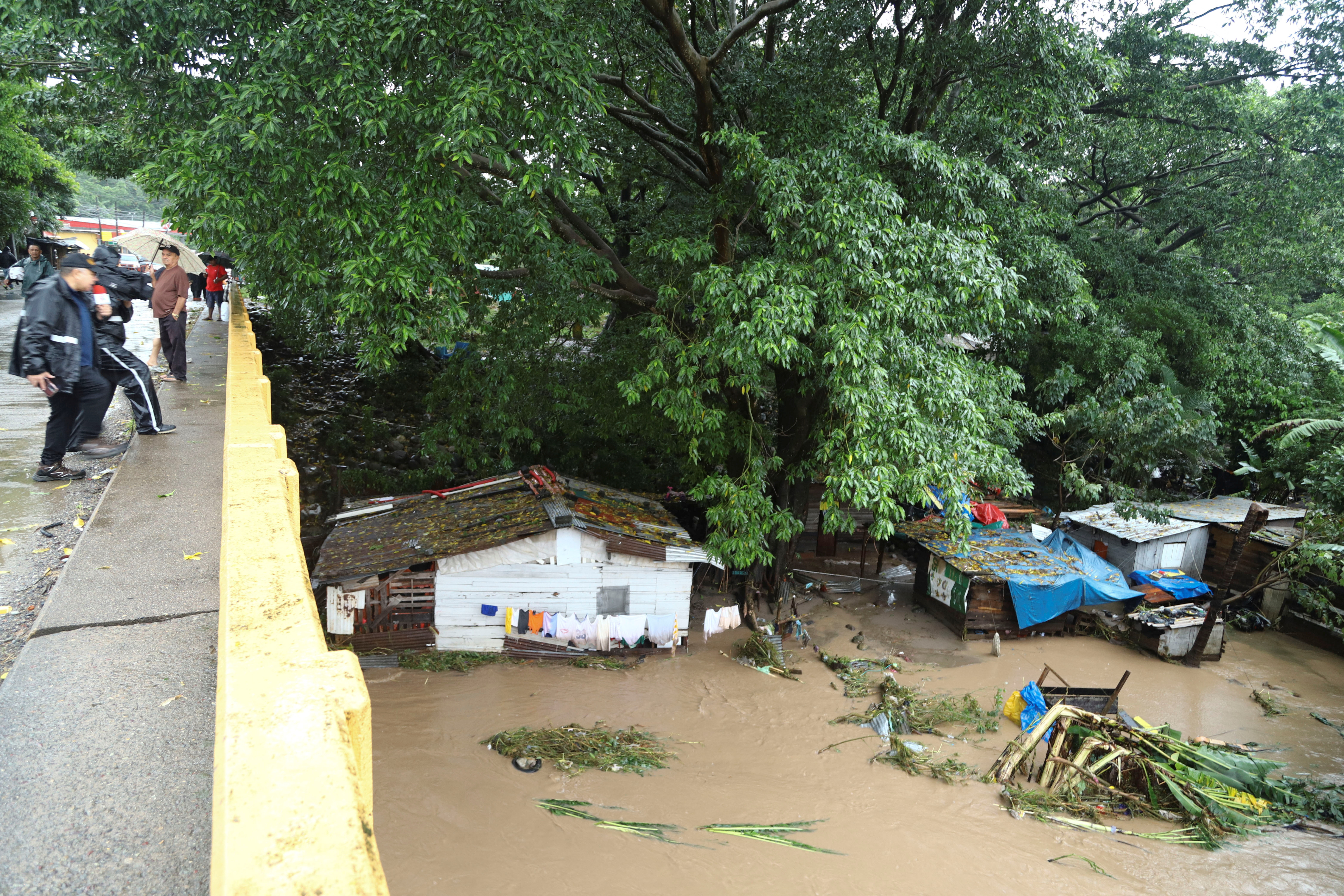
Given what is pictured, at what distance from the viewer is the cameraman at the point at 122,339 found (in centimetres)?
613

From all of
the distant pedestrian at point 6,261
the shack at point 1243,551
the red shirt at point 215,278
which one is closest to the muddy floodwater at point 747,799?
the shack at point 1243,551

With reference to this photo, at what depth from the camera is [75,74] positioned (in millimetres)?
8938

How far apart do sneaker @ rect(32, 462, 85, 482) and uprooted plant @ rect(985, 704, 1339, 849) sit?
10453mm

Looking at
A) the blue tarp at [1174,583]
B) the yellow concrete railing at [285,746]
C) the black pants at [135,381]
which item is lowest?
the blue tarp at [1174,583]

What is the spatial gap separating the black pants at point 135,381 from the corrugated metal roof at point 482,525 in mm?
4406

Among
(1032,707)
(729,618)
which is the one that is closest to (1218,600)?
(1032,707)

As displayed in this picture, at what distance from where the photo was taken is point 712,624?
13.6 metres

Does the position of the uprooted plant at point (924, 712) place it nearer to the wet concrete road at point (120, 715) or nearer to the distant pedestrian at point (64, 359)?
the wet concrete road at point (120, 715)

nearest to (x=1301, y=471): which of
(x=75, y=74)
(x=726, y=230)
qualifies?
(x=726, y=230)

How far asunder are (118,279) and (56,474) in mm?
1762

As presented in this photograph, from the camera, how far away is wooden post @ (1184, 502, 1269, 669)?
1408 cm

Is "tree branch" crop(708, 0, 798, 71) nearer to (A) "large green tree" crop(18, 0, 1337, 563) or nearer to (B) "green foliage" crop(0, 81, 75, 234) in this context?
(A) "large green tree" crop(18, 0, 1337, 563)

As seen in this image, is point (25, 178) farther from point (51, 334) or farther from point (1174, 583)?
point (1174, 583)

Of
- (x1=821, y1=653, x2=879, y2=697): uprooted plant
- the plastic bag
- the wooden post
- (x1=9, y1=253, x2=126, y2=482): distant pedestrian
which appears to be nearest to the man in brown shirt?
(x1=9, y1=253, x2=126, y2=482): distant pedestrian
